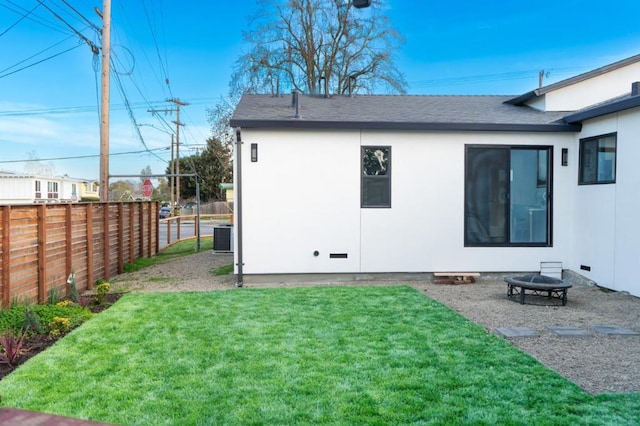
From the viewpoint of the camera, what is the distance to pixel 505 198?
27.1 feet

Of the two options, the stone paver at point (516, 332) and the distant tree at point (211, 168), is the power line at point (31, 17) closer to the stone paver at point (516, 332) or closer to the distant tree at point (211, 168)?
the stone paver at point (516, 332)

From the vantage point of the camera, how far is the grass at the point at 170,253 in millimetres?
10438

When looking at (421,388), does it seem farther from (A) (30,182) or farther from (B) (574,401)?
(A) (30,182)

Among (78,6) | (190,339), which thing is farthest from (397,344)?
(78,6)

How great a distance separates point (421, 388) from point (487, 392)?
1.47 ft

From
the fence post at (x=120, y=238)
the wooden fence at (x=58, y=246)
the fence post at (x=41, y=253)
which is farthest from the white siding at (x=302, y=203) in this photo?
the fence post at (x=120, y=238)

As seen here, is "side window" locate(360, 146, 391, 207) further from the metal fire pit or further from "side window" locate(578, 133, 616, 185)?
"side window" locate(578, 133, 616, 185)

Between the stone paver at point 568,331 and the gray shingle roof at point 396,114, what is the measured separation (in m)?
3.93

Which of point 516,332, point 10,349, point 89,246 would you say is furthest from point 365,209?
point 10,349

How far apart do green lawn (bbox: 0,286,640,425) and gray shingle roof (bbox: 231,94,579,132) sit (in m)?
3.45

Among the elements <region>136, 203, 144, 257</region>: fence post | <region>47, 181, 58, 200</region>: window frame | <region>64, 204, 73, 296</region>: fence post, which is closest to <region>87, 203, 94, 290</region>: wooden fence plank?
<region>64, 204, 73, 296</region>: fence post

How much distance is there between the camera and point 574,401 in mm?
3137

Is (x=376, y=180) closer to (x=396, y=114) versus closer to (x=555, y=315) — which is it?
(x=396, y=114)

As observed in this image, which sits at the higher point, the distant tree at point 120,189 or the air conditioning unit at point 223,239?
the distant tree at point 120,189
